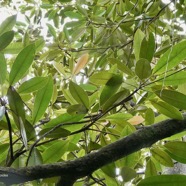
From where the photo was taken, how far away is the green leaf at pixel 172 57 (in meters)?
0.49

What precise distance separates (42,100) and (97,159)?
14 centimetres

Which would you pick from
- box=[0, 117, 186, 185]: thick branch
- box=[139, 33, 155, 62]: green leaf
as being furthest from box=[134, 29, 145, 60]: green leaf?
box=[0, 117, 186, 185]: thick branch

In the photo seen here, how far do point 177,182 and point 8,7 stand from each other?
4.76 ft

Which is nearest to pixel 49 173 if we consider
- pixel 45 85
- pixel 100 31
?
pixel 45 85

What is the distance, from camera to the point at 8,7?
5.39ft

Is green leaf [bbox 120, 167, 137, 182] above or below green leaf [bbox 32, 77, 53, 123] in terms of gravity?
below

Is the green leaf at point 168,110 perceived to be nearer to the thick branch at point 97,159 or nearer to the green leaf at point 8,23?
the thick branch at point 97,159

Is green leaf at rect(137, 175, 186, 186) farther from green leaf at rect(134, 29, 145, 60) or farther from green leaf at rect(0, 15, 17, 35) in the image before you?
green leaf at rect(0, 15, 17, 35)

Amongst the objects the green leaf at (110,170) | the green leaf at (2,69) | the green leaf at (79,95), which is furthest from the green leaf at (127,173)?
the green leaf at (2,69)

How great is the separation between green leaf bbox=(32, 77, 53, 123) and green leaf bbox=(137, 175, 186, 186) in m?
0.18

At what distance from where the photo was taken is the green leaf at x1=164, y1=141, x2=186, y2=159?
1.75ft

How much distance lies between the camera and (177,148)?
0.54m

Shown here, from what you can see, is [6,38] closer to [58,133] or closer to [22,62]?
[22,62]

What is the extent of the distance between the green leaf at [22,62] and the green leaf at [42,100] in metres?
0.04
